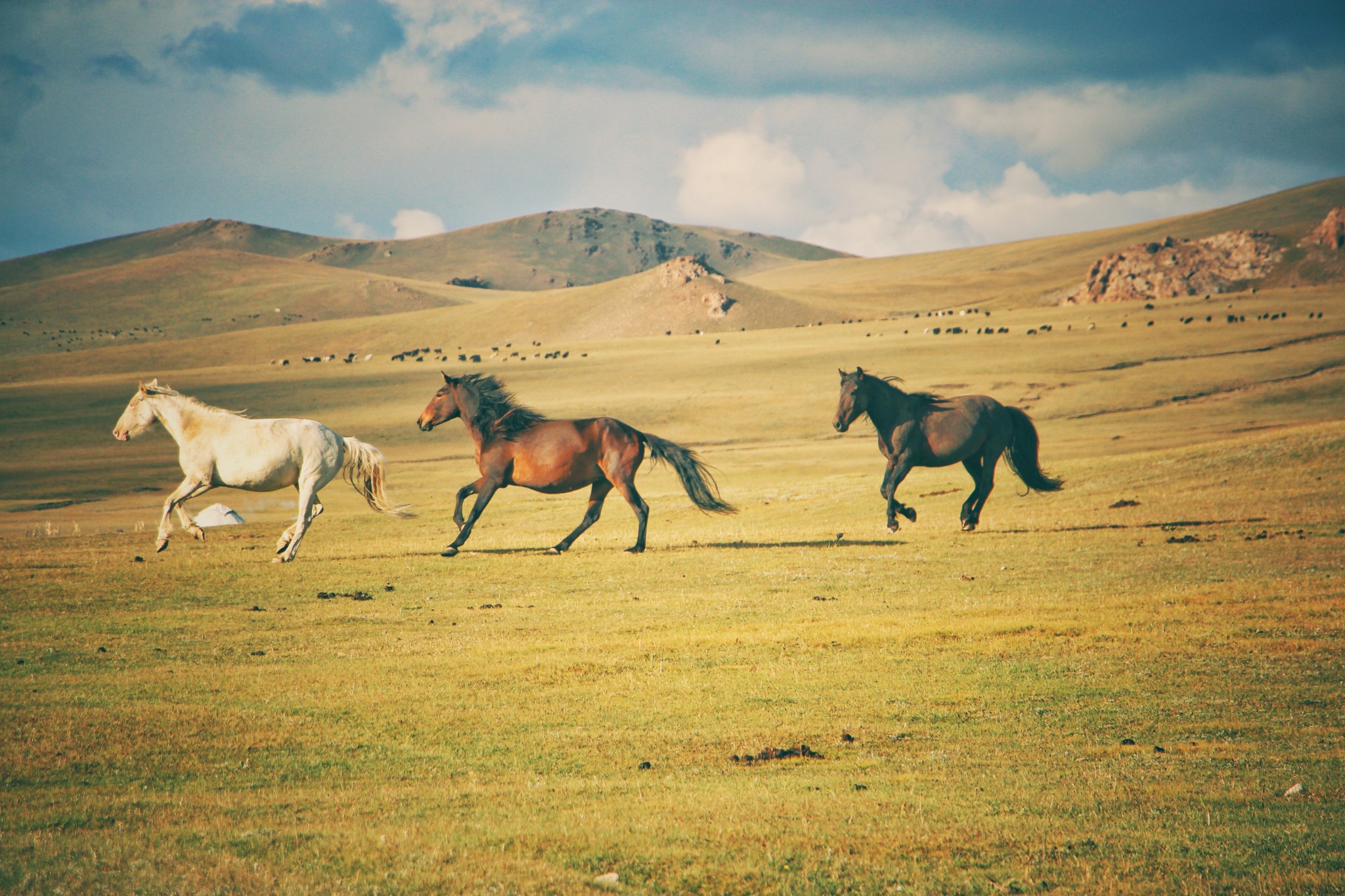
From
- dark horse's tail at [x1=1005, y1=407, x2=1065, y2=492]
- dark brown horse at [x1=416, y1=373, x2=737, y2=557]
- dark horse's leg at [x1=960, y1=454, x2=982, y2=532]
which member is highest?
dark brown horse at [x1=416, y1=373, x2=737, y2=557]

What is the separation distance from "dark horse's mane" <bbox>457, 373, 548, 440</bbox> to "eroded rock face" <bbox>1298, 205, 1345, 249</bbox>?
143 metres

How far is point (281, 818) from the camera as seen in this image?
643 centimetres

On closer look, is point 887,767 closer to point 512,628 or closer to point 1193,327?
point 512,628

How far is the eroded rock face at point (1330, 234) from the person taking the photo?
428 feet

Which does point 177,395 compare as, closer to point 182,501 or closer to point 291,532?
point 182,501

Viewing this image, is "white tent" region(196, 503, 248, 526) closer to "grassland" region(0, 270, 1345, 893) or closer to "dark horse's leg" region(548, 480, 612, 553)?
"grassland" region(0, 270, 1345, 893)

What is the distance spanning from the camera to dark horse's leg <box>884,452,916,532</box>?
72.0 feet

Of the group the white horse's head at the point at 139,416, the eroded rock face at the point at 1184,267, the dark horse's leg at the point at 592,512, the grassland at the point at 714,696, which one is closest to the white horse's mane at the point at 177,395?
the white horse's head at the point at 139,416

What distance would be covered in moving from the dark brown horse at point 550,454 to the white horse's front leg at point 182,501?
4.14 meters

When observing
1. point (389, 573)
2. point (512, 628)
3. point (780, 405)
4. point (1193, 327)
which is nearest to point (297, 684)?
point (512, 628)

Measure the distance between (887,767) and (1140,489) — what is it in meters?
→ 21.6

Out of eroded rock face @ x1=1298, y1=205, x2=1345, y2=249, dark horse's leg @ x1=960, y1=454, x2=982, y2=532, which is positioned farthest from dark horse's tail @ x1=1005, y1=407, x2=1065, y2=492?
eroded rock face @ x1=1298, y1=205, x2=1345, y2=249

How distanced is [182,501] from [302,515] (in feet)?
6.61

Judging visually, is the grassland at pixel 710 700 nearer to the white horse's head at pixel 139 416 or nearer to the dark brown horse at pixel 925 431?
the dark brown horse at pixel 925 431
